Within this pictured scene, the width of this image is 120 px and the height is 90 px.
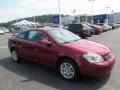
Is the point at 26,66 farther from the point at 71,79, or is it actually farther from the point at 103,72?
the point at 103,72

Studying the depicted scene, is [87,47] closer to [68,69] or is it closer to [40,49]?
[68,69]

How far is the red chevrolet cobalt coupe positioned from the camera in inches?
230

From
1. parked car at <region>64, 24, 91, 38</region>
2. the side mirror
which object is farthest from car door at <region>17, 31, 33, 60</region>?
parked car at <region>64, 24, 91, 38</region>

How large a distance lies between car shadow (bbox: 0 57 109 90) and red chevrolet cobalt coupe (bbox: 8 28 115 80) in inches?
10.1

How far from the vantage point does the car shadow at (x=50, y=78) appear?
586 centimetres

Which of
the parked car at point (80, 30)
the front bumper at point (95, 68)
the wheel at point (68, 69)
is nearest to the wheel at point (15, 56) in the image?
the wheel at point (68, 69)

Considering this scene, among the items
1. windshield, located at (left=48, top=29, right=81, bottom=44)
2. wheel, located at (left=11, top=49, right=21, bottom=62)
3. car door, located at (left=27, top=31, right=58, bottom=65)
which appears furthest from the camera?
wheel, located at (left=11, top=49, right=21, bottom=62)

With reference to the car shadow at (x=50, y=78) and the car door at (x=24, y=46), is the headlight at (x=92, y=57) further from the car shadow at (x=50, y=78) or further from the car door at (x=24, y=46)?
the car door at (x=24, y=46)

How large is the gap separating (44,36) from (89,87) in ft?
7.84

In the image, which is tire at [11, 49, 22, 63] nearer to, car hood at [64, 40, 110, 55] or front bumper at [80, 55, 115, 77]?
car hood at [64, 40, 110, 55]

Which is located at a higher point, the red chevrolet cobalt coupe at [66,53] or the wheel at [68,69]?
the red chevrolet cobalt coupe at [66,53]

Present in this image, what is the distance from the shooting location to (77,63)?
19.6 feet

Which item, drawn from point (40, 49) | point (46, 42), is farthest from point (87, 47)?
point (40, 49)

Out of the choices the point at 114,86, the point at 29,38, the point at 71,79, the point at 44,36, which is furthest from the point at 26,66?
the point at 114,86
